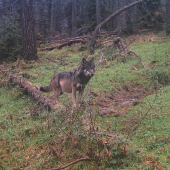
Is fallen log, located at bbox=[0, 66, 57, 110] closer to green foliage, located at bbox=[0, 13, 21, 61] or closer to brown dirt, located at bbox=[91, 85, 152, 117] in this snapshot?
brown dirt, located at bbox=[91, 85, 152, 117]

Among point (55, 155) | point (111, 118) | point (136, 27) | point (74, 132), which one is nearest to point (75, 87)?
point (111, 118)

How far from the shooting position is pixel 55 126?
4.19 m

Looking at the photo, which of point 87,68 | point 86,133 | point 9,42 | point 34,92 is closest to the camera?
point 86,133

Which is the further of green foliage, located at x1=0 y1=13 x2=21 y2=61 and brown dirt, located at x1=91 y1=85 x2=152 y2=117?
green foliage, located at x1=0 y1=13 x2=21 y2=61

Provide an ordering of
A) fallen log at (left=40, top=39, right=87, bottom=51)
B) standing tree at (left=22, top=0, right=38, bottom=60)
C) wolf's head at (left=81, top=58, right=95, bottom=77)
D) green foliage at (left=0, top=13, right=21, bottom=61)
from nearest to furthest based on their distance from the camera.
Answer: wolf's head at (left=81, top=58, right=95, bottom=77) → green foliage at (left=0, top=13, right=21, bottom=61) → standing tree at (left=22, top=0, right=38, bottom=60) → fallen log at (left=40, top=39, right=87, bottom=51)

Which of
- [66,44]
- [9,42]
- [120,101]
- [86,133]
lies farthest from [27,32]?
[86,133]

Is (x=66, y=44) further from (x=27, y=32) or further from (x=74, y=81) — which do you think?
(x=74, y=81)

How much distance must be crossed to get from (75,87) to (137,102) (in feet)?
6.79

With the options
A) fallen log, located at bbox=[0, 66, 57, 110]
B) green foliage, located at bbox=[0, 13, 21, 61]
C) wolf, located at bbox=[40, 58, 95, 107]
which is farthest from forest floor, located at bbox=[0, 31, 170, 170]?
green foliage, located at bbox=[0, 13, 21, 61]

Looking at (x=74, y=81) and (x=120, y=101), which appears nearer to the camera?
(x=74, y=81)

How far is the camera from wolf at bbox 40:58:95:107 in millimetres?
6336

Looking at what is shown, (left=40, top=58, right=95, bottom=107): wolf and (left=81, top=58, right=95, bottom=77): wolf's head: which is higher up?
(left=81, top=58, right=95, bottom=77): wolf's head

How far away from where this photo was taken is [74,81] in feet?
21.5

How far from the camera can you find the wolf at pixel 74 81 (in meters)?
6.34
